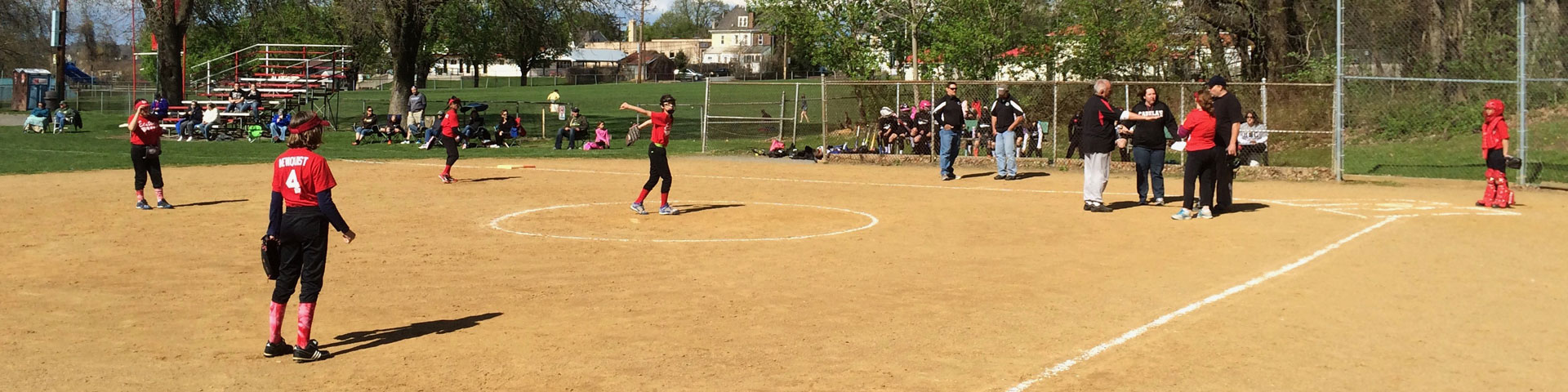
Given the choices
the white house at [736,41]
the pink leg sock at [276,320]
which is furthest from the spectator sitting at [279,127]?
the white house at [736,41]

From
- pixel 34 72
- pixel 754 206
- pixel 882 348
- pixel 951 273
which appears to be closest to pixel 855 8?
pixel 754 206

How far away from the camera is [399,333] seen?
929cm

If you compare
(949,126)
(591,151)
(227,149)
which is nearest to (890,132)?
(949,126)

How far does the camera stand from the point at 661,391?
752cm

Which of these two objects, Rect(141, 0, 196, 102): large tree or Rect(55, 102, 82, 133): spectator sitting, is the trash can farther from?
Rect(141, 0, 196, 102): large tree

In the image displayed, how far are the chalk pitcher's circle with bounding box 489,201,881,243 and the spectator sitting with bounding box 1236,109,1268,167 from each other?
31.5ft

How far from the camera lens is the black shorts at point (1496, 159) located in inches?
693

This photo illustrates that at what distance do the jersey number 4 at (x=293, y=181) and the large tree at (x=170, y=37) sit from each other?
36668 millimetres

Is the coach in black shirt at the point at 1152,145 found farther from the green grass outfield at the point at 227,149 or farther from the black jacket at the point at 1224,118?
the green grass outfield at the point at 227,149

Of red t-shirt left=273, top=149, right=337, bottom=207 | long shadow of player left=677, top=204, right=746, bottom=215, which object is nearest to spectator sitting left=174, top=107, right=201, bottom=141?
long shadow of player left=677, top=204, right=746, bottom=215

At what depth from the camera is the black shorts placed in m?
17.6

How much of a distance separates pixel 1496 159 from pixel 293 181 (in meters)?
15.9

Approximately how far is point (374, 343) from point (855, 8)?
34.8 metres

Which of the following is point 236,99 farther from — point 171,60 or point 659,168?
point 659,168
